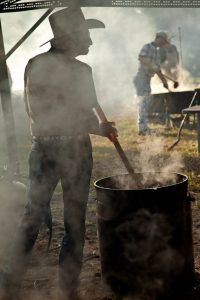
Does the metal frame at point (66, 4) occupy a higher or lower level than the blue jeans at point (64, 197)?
higher

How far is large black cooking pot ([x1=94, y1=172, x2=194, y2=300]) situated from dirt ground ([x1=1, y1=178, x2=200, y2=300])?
0.26m

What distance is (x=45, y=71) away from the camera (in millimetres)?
3410

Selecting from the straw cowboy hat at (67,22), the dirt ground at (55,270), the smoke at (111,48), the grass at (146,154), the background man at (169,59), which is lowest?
the dirt ground at (55,270)

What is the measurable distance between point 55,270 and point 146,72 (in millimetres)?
7929

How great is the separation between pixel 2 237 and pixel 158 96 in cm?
883

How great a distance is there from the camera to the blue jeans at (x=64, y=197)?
138 inches

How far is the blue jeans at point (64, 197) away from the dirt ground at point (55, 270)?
0.32 metres

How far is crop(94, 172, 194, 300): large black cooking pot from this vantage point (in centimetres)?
332

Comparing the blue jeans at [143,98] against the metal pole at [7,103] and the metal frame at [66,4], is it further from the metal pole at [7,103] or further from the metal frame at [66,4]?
the metal pole at [7,103]

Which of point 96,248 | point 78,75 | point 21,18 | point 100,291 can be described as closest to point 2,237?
point 96,248

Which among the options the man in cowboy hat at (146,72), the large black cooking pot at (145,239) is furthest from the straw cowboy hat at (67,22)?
the man in cowboy hat at (146,72)

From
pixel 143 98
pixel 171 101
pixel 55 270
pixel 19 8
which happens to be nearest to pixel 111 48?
pixel 171 101

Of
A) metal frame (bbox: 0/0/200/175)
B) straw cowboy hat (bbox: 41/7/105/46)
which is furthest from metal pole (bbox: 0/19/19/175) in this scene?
straw cowboy hat (bbox: 41/7/105/46)

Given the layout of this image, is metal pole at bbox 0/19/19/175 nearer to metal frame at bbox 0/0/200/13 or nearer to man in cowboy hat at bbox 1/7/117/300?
metal frame at bbox 0/0/200/13
